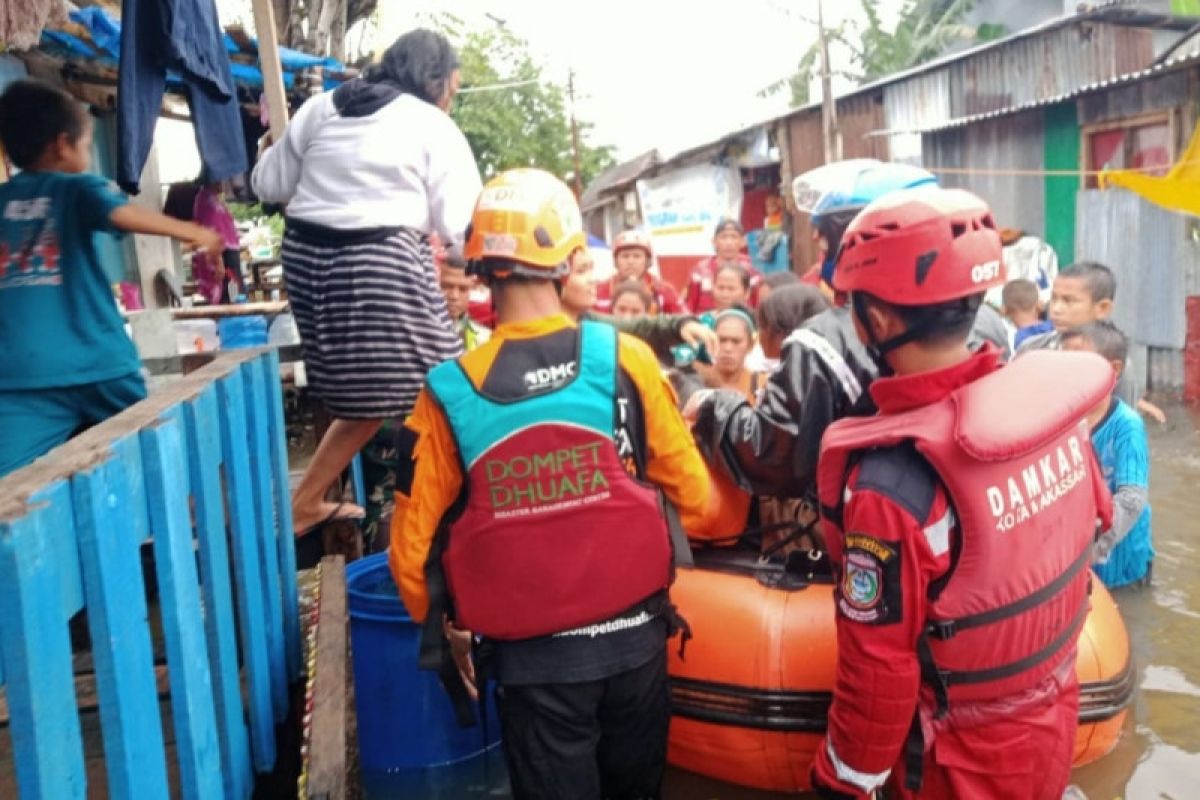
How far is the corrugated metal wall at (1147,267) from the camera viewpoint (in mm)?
10539

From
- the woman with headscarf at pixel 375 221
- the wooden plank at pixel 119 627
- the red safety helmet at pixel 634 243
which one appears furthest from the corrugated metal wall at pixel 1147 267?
the wooden plank at pixel 119 627

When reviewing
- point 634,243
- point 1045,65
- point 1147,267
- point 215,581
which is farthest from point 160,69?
point 1045,65

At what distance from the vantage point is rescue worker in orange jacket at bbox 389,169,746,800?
2.33m

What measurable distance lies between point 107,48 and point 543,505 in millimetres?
5252

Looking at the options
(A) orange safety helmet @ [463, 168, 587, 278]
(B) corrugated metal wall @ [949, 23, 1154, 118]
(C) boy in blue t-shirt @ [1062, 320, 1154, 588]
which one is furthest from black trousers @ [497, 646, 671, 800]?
(B) corrugated metal wall @ [949, 23, 1154, 118]

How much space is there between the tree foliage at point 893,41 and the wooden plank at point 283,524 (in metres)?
23.6

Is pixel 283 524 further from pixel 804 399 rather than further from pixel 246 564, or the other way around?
pixel 804 399

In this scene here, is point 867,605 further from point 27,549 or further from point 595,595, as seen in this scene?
point 27,549

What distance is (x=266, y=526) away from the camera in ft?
10.1

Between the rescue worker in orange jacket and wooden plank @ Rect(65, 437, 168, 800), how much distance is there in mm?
733

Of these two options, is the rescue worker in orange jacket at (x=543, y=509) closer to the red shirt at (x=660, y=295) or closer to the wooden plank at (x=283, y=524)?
the wooden plank at (x=283, y=524)

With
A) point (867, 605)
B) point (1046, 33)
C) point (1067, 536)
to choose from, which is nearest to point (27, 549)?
point (867, 605)

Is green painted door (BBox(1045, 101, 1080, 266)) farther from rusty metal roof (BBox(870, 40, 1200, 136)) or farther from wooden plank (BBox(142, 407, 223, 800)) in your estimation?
wooden plank (BBox(142, 407, 223, 800))

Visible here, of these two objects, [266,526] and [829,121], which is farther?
[829,121]
